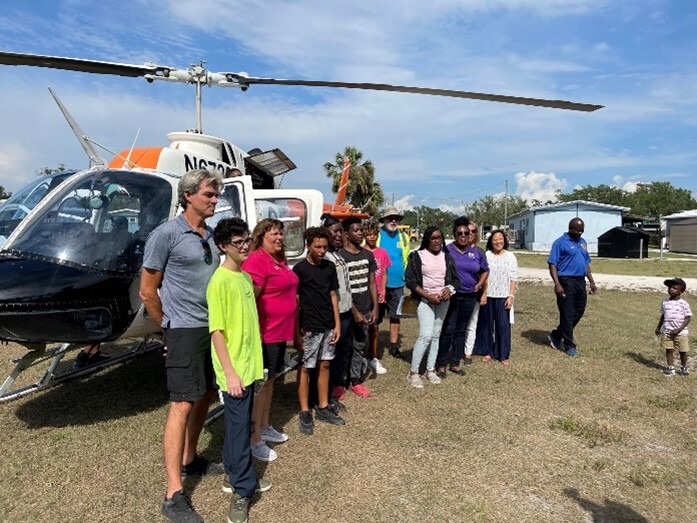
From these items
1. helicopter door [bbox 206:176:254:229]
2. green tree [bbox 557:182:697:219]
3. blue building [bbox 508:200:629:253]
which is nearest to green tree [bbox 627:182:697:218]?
green tree [bbox 557:182:697:219]

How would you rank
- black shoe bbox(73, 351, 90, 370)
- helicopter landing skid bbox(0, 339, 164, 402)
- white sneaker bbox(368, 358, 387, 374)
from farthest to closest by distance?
1. white sneaker bbox(368, 358, 387, 374)
2. black shoe bbox(73, 351, 90, 370)
3. helicopter landing skid bbox(0, 339, 164, 402)

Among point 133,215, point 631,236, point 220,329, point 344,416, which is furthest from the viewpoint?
point 631,236

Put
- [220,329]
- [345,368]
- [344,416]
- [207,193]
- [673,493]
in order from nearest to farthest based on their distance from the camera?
[220,329], [207,193], [673,493], [344,416], [345,368]

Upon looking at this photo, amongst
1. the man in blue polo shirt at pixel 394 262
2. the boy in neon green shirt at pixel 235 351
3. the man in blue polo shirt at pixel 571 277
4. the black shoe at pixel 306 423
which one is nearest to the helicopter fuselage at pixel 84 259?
the boy in neon green shirt at pixel 235 351

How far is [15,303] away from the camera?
3428 millimetres

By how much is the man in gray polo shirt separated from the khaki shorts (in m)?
5.40

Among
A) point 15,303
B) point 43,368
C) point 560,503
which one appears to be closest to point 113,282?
point 15,303

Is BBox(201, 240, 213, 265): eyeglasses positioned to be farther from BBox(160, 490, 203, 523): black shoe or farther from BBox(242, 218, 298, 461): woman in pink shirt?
BBox(160, 490, 203, 523): black shoe

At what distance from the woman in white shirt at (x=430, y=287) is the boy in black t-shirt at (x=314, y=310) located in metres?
1.37

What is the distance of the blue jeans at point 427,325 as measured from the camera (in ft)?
17.5

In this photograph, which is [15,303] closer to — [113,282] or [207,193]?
[113,282]

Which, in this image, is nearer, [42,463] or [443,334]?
[42,463]

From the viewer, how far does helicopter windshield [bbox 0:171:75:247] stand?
4348 mm

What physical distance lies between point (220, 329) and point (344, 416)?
2.18 meters
